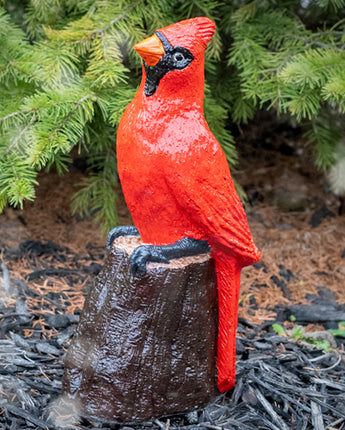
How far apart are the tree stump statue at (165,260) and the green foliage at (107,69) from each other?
57 centimetres

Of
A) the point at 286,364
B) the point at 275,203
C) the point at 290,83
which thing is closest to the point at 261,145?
the point at 275,203

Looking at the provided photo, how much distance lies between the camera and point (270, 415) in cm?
237

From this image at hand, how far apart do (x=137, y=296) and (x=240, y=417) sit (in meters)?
0.73

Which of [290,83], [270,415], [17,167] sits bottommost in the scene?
[270,415]

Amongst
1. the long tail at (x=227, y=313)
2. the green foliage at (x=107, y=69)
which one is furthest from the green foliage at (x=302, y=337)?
the green foliage at (x=107, y=69)

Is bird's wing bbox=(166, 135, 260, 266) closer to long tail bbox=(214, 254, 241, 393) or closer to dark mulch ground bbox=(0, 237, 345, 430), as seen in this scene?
long tail bbox=(214, 254, 241, 393)

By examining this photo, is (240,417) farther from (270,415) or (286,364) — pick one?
(286,364)

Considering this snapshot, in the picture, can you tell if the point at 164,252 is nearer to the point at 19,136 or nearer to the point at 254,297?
the point at 19,136

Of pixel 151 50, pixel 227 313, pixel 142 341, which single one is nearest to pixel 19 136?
pixel 151 50

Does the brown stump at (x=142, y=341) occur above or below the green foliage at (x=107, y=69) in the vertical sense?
below

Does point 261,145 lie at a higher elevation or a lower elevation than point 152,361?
lower

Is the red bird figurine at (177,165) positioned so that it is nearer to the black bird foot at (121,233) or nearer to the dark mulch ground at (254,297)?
the black bird foot at (121,233)

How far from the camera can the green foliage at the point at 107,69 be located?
268cm

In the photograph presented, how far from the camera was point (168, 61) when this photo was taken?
2.09 m
